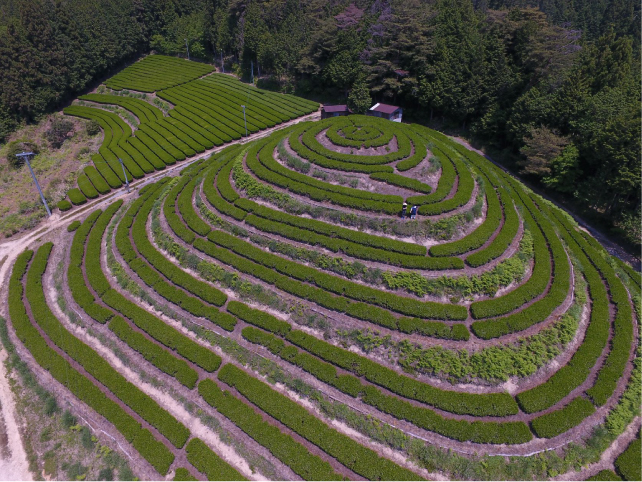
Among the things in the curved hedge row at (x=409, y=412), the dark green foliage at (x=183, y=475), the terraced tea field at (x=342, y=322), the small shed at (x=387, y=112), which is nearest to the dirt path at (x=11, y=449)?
the terraced tea field at (x=342, y=322)

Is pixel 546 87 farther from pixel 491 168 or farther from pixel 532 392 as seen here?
pixel 532 392

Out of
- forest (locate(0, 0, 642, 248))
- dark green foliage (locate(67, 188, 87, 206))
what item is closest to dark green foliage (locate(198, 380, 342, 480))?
dark green foliage (locate(67, 188, 87, 206))

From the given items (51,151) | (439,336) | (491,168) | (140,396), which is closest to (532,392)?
(439,336)

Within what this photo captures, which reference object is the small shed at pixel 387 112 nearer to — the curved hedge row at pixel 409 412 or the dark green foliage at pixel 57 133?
the curved hedge row at pixel 409 412

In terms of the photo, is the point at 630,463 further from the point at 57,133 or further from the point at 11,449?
the point at 57,133

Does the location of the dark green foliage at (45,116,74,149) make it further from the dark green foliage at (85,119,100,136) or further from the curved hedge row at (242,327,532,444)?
the curved hedge row at (242,327,532,444)

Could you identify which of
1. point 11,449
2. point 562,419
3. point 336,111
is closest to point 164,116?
point 336,111
